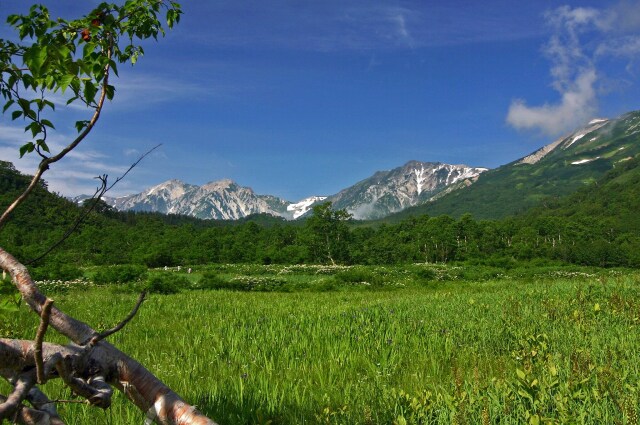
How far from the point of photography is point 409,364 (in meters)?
5.99

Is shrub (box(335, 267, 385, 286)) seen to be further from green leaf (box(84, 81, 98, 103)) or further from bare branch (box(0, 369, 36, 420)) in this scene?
bare branch (box(0, 369, 36, 420))

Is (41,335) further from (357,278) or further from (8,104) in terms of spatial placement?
(357,278)

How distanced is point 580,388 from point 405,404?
1.63m

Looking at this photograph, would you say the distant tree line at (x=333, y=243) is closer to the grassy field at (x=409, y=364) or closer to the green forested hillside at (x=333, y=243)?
the green forested hillside at (x=333, y=243)

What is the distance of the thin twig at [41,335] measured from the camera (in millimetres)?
1016

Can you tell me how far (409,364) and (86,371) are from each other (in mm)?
5328

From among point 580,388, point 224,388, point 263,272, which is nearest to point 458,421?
point 580,388

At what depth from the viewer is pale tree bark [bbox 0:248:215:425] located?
130 centimetres

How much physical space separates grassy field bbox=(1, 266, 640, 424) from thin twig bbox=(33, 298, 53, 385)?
234 centimetres

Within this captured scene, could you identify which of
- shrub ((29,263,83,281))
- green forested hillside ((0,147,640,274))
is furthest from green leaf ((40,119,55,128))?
green forested hillside ((0,147,640,274))

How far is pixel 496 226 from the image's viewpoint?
125 metres

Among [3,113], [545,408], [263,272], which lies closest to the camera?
[3,113]

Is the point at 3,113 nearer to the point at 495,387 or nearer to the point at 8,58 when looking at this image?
the point at 8,58

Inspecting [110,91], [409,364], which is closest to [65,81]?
[110,91]
